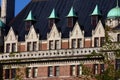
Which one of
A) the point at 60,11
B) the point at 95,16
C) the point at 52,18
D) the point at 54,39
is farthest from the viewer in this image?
the point at 60,11

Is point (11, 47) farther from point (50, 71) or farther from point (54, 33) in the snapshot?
point (50, 71)

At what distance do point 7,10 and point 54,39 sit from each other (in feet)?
32.7

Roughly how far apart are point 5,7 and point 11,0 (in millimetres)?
1328

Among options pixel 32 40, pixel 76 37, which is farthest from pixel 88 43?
pixel 32 40

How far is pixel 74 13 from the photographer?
96938mm

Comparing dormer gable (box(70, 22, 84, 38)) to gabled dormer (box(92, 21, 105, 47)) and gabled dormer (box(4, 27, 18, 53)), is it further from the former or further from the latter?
gabled dormer (box(4, 27, 18, 53))

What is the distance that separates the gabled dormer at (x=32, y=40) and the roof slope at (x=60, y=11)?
0.82 m

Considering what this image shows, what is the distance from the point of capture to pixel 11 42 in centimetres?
9794

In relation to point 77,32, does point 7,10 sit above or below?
above

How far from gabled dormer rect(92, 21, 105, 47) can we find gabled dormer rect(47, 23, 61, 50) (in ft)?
14.2

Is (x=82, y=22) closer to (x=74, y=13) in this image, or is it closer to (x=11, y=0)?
(x=74, y=13)

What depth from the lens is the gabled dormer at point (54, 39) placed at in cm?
9525

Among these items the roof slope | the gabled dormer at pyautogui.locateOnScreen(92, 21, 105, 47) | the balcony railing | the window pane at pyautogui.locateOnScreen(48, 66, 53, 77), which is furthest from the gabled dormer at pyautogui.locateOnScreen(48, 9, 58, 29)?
the gabled dormer at pyautogui.locateOnScreen(92, 21, 105, 47)

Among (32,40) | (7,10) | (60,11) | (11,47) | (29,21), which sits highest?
(7,10)
